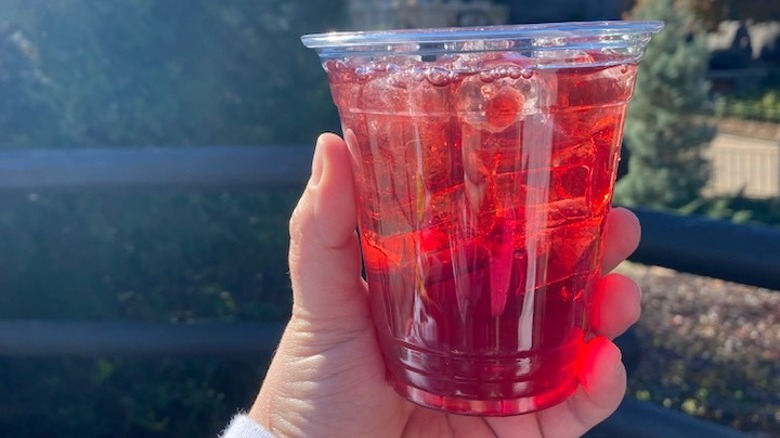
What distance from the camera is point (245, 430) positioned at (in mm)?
1593

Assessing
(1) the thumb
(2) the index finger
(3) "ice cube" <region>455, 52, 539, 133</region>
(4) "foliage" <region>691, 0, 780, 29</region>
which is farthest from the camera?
(4) "foliage" <region>691, 0, 780, 29</region>

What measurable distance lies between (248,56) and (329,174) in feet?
8.82

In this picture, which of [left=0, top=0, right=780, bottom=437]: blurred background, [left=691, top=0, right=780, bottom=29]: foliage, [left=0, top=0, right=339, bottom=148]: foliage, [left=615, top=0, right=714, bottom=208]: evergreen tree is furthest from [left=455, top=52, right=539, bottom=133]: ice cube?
[left=691, top=0, right=780, bottom=29]: foliage

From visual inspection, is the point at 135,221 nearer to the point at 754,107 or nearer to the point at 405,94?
the point at 405,94

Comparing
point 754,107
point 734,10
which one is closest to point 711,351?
point 734,10

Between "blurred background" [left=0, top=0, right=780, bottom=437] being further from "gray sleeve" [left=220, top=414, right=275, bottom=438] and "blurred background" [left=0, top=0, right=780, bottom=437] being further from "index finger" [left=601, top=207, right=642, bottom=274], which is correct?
"index finger" [left=601, top=207, right=642, bottom=274]

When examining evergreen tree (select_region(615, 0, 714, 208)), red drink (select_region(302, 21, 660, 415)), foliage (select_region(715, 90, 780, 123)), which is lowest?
foliage (select_region(715, 90, 780, 123))

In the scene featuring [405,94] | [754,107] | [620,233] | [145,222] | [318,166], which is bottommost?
[754,107]

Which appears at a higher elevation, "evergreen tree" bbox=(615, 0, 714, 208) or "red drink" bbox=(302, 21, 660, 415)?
"red drink" bbox=(302, 21, 660, 415)

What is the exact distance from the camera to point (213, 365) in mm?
3459

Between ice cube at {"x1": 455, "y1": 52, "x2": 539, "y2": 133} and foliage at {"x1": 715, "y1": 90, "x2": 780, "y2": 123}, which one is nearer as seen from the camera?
ice cube at {"x1": 455, "y1": 52, "x2": 539, "y2": 133}

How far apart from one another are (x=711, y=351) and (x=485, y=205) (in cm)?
474

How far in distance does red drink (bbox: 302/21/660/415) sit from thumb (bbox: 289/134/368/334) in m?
0.05

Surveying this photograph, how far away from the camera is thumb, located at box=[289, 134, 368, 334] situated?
133cm
